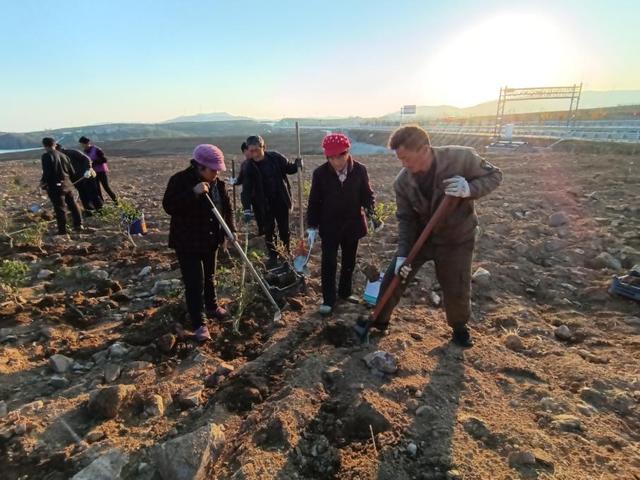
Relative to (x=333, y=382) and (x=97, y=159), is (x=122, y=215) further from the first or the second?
(x=333, y=382)

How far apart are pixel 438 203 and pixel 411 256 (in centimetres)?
44

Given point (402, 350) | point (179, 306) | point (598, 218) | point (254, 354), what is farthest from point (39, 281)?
point (598, 218)

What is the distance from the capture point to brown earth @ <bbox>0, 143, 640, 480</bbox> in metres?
2.30

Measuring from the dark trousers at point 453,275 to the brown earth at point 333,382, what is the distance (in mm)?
321

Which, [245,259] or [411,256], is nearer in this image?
[411,256]

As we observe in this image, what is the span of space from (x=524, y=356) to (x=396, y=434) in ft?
4.99

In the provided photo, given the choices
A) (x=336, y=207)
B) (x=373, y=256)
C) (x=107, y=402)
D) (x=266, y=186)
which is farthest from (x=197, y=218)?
(x=373, y=256)

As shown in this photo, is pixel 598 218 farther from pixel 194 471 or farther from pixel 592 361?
pixel 194 471

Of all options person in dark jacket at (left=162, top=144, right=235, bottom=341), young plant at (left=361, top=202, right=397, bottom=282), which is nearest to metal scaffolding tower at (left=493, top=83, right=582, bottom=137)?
young plant at (left=361, top=202, right=397, bottom=282)

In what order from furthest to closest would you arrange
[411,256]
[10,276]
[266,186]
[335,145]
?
[266,186], [10,276], [335,145], [411,256]

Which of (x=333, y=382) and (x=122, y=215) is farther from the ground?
(x=122, y=215)

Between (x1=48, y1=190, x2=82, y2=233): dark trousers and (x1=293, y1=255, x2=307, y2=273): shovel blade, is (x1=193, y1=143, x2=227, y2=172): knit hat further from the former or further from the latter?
(x1=48, y1=190, x2=82, y2=233): dark trousers

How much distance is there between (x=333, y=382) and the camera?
2961mm

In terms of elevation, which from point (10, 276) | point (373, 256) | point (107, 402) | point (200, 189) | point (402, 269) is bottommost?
point (373, 256)
